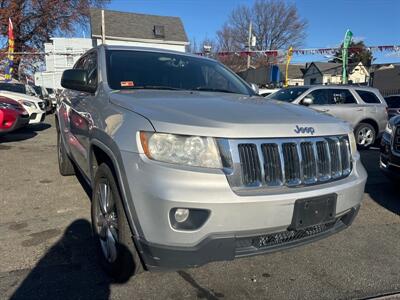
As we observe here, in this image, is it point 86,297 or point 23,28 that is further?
point 23,28

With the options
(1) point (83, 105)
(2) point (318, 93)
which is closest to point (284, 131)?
(1) point (83, 105)

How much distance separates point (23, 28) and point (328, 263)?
35002 millimetres

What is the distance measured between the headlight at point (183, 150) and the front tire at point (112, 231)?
0.50m

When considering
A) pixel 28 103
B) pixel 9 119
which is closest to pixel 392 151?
pixel 9 119

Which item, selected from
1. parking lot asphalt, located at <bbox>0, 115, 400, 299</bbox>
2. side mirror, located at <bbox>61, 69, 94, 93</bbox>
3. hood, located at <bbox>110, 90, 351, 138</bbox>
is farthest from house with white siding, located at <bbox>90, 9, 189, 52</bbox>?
hood, located at <bbox>110, 90, 351, 138</bbox>

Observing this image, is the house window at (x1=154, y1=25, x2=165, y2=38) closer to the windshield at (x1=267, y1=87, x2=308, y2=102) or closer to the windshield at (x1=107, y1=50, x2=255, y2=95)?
the windshield at (x1=267, y1=87, x2=308, y2=102)

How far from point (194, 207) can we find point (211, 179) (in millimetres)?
195

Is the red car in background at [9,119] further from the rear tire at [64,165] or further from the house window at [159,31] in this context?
the house window at [159,31]

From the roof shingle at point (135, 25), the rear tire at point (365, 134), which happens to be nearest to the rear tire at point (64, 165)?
the rear tire at point (365, 134)

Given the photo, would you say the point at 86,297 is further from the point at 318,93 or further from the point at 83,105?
the point at 318,93

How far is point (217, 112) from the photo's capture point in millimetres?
2676

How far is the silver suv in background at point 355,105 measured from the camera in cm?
1035

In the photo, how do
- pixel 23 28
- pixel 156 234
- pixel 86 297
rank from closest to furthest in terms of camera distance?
pixel 156 234
pixel 86 297
pixel 23 28

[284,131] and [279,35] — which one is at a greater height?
[279,35]
